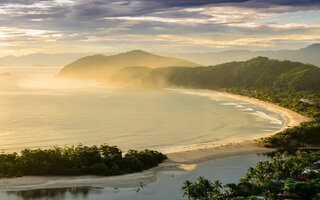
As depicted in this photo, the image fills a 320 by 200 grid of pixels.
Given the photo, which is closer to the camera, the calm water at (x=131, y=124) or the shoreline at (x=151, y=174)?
the shoreline at (x=151, y=174)

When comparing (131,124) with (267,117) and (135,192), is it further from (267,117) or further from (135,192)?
(135,192)

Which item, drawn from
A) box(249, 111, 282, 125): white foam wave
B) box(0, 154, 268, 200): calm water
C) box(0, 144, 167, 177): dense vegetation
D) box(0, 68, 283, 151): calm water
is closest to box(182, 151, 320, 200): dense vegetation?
box(0, 154, 268, 200): calm water

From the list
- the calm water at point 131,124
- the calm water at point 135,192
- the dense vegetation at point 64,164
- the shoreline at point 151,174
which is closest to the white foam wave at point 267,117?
Result: the calm water at point 131,124

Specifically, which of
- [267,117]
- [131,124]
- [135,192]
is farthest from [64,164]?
[267,117]

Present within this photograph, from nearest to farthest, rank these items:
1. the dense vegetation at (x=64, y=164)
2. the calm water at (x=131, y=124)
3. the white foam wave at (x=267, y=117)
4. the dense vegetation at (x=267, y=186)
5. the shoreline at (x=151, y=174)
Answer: the dense vegetation at (x=267, y=186), the shoreline at (x=151, y=174), the dense vegetation at (x=64, y=164), the calm water at (x=131, y=124), the white foam wave at (x=267, y=117)

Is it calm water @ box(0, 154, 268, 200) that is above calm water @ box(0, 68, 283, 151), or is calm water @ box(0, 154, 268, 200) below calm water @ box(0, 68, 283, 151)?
below

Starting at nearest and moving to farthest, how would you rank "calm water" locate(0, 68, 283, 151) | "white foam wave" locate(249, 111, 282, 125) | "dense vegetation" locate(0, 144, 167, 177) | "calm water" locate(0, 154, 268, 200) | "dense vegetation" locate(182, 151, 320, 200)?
"dense vegetation" locate(182, 151, 320, 200), "calm water" locate(0, 154, 268, 200), "dense vegetation" locate(0, 144, 167, 177), "calm water" locate(0, 68, 283, 151), "white foam wave" locate(249, 111, 282, 125)

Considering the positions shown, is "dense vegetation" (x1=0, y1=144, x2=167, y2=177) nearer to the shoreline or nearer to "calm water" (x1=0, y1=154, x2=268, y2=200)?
the shoreline

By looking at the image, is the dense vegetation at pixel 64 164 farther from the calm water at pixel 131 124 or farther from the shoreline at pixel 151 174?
the calm water at pixel 131 124

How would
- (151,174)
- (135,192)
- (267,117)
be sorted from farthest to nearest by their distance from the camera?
(267,117) < (151,174) < (135,192)

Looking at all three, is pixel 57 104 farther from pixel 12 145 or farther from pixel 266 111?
pixel 266 111
